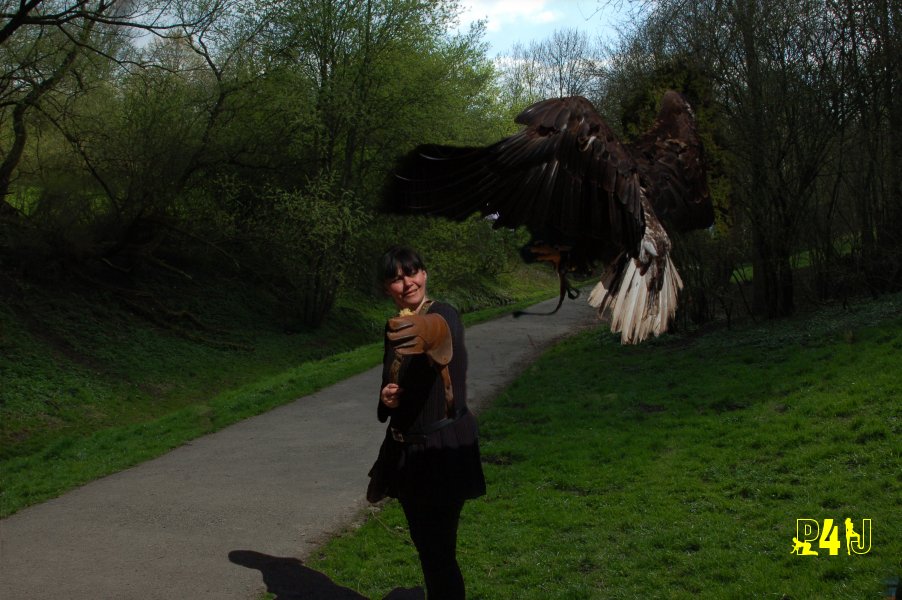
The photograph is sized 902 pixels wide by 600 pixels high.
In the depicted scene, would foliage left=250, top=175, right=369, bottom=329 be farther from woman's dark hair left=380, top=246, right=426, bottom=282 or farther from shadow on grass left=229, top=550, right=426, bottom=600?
woman's dark hair left=380, top=246, right=426, bottom=282

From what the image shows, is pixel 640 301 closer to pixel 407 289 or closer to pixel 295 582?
pixel 407 289

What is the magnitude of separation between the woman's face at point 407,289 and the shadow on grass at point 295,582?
8.56 ft

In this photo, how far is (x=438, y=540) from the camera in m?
3.39

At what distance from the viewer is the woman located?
3.15m

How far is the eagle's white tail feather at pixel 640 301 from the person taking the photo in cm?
258

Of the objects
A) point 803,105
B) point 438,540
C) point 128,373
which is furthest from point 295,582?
point 128,373

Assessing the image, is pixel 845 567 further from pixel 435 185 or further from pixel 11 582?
pixel 11 582

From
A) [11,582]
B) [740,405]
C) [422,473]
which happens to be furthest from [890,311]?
[11,582]

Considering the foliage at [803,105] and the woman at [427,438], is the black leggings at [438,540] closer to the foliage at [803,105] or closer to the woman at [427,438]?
the woman at [427,438]

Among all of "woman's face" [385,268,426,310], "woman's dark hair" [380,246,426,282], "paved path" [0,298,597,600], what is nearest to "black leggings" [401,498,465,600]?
"woman's face" [385,268,426,310]

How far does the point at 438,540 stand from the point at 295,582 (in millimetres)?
2510

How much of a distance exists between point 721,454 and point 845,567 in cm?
274

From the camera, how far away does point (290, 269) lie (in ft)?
74.5

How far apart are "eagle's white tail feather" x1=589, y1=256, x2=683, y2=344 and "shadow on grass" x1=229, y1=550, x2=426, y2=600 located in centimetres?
302
